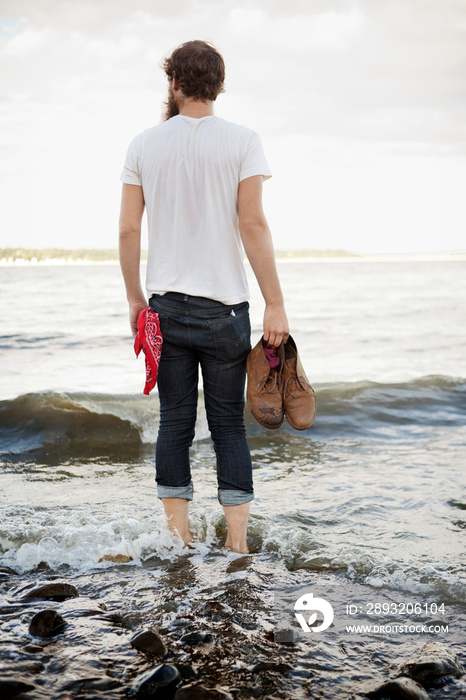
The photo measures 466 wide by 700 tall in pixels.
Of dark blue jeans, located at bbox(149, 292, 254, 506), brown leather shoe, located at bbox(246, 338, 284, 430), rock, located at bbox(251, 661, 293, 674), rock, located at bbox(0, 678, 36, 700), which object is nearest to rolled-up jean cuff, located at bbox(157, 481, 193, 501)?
dark blue jeans, located at bbox(149, 292, 254, 506)

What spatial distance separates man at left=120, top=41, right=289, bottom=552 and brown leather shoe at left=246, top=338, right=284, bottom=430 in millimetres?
50

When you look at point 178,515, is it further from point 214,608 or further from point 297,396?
point 297,396

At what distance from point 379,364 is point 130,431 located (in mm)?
6175

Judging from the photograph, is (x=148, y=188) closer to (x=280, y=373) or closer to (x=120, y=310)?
(x=280, y=373)

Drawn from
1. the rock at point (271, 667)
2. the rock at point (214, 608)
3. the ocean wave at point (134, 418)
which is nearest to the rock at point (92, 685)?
the rock at point (271, 667)

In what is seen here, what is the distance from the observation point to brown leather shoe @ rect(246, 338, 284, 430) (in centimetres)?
251

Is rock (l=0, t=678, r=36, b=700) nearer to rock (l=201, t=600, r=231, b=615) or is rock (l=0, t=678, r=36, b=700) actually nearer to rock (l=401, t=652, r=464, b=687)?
rock (l=201, t=600, r=231, b=615)

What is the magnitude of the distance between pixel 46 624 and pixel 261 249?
159cm

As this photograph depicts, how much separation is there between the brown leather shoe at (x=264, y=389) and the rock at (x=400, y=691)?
112cm

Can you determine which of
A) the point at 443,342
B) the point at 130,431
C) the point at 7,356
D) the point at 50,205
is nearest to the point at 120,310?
the point at 7,356

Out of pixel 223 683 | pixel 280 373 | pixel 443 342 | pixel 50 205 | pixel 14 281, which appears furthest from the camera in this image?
pixel 50 205

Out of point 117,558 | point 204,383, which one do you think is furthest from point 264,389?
point 117,558

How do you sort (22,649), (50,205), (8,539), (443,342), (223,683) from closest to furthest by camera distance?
(223,683), (22,649), (8,539), (443,342), (50,205)

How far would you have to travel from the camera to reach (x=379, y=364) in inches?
419
